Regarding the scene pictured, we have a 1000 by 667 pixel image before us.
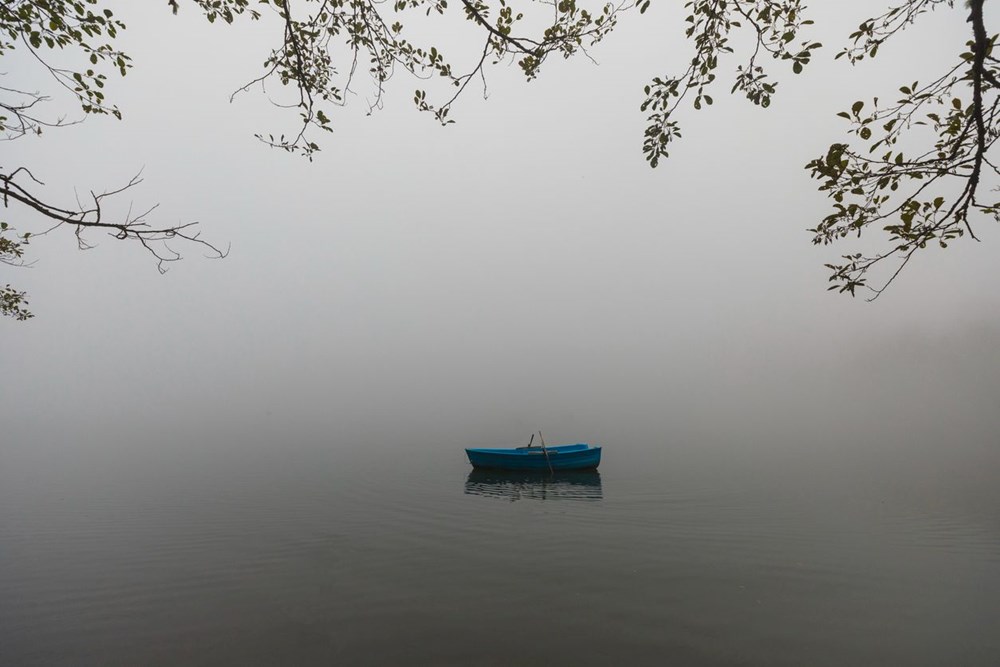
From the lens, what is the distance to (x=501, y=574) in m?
13.5

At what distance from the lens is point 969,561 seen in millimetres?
15094

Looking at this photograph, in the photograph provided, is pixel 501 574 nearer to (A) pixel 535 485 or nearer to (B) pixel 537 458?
(A) pixel 535 485

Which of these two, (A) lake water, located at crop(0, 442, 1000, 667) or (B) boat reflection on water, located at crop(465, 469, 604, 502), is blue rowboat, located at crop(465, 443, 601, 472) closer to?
(B) boat reflection on water, located at crop(465, 469, 604, 502)

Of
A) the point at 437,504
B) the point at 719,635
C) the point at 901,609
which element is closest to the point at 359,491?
the point at 437,504

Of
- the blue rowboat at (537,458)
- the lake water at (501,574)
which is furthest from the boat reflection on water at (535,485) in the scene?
the blue rowboat at (537,458)

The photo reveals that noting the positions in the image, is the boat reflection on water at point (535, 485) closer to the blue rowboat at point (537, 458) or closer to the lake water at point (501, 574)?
the lake water at point (501, 574)

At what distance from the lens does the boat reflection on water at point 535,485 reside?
26484 mm

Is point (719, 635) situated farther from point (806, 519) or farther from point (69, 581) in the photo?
point (69, 581)

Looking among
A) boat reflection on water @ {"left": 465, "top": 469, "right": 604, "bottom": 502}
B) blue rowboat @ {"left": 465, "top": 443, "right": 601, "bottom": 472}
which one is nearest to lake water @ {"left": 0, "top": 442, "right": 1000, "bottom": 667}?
boat reflection on water @ {"left": 465, "top": 469, "right": 604, "bottom": 502}

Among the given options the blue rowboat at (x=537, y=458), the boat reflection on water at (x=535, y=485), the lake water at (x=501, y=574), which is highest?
the blue rowboat at (x=537, y=458)

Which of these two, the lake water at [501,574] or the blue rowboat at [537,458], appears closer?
the lake water at [501,574]

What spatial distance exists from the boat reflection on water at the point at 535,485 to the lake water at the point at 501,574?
12.1 inches

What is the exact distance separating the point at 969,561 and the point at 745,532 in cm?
613

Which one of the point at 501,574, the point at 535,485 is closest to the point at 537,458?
the point at 535,485
